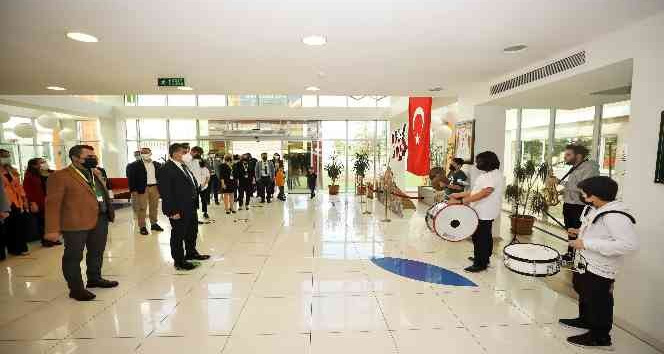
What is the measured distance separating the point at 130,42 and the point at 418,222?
19.8 feet

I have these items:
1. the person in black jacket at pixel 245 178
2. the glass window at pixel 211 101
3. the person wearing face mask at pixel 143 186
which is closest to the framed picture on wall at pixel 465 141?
the person in black jacket at pixel 245 178

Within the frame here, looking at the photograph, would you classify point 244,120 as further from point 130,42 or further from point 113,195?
point 130,42

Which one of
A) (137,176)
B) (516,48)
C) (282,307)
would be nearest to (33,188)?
(137,176)

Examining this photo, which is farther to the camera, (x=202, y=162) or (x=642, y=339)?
(x=202, y=162)

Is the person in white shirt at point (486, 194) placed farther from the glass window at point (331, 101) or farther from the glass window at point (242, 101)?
the glass window at point (242, 101)

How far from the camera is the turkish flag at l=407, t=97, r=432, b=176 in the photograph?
7.28 meters

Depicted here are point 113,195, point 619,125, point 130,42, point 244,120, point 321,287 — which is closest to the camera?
point 130,42

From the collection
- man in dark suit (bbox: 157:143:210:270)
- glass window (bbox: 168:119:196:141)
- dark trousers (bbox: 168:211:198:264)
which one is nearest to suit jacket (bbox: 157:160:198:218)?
man in dark suit (bbox: 157:143:210:270)

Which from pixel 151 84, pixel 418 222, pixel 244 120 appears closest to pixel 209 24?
pixel 151 84

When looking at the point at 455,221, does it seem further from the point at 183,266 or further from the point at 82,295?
the point at 82,295

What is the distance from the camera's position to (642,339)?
2.79 metres

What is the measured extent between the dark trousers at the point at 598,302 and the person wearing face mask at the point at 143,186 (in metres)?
6.25

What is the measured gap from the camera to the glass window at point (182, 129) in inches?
490

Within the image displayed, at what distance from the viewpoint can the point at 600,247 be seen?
2342 millimetres
